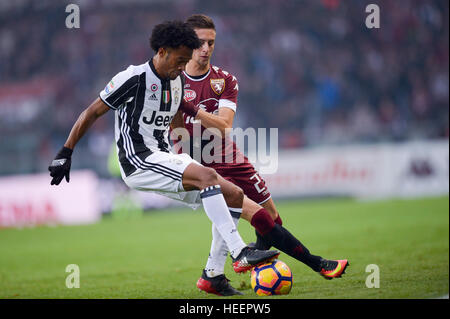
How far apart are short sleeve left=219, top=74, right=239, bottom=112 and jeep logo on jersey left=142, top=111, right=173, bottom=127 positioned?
0.81 metres

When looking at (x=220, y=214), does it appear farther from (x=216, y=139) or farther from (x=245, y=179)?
(x=216, y=139)

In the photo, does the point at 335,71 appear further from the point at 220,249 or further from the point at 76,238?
the point at 220,249

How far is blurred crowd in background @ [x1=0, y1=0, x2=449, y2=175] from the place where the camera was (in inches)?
730

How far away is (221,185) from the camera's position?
17.7 feet

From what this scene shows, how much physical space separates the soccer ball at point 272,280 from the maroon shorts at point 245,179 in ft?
3.23

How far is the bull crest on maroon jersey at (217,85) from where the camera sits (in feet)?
20.3

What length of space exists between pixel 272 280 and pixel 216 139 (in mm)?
1578

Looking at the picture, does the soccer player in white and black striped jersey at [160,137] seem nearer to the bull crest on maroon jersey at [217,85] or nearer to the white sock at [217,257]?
the white sock at [217,257]

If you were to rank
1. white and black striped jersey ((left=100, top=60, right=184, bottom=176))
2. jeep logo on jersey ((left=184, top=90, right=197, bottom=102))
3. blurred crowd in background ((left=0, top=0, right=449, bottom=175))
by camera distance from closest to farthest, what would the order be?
white and black striped jersey ((left=100, top=60, right=184, bottom=176)) → jeep logo on jersey ((left=184, top=90, right=197, bottom=102)) → blurred crowd in background ((left=0, top=0, right=449, bottom=175))

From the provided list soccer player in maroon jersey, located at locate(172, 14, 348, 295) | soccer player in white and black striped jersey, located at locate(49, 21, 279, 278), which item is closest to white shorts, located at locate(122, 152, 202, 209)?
soccer player in white and black striped jersey, located at locate(49, 21, 279, 278)

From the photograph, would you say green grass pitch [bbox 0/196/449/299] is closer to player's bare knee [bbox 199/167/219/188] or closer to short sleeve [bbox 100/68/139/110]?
player's bare knee [bbox 199/167/219/188]

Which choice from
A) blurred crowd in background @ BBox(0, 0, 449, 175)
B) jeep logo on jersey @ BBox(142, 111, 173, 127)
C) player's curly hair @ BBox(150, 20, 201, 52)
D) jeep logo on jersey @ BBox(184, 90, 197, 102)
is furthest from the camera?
blurred crowd in background @ BBox(0, 0, 449, 175)

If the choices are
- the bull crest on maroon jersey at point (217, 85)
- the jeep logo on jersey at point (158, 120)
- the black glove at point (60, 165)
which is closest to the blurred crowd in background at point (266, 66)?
the bull crest on maroon jersey at point (217, 85)

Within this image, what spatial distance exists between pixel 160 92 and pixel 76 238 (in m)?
7.61
